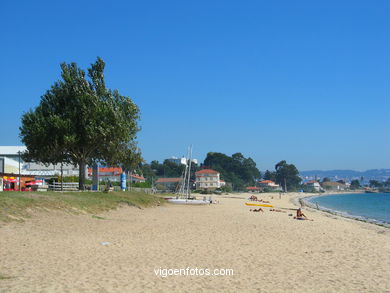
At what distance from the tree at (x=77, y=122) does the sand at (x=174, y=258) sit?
50.5ft

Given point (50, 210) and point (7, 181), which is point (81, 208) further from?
point (7, 181)

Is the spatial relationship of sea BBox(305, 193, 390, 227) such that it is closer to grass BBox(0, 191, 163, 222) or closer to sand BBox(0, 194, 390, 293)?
sand BBox(0, 194, 390, 293)

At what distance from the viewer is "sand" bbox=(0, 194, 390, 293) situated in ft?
32.7

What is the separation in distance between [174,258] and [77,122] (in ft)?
81.9

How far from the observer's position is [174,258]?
43.1 ft

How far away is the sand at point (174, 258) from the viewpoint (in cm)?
998

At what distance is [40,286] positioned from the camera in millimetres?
9031

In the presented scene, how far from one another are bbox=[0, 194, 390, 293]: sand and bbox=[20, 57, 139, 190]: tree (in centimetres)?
1540

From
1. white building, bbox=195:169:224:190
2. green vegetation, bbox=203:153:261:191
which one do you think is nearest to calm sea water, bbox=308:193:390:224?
white building, bbox=195:169:224:190

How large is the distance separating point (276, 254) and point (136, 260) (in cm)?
529

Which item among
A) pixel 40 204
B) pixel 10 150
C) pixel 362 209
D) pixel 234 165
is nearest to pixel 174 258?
pixel 40 204

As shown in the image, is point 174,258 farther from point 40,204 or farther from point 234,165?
point 234,165

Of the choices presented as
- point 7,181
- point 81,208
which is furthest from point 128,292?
point 7,181

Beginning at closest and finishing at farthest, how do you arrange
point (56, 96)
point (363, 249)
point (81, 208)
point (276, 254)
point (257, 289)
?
1. point (257, 289)
2. point (276, 254)
3. point (363, 249)
4. point (81, 208)
5. point (56, 96)
